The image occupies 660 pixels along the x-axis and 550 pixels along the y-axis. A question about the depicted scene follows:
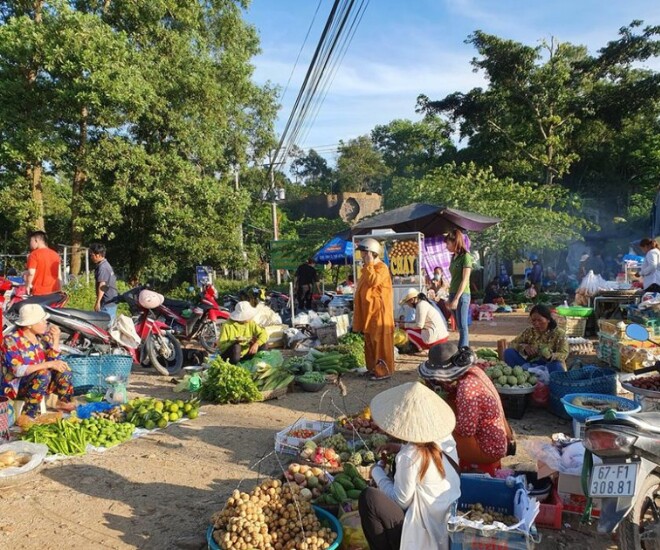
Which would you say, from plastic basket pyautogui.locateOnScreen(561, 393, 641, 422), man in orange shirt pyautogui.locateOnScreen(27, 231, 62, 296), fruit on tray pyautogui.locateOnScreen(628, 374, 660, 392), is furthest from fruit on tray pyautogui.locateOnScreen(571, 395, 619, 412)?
man in orange shirt pyautogui.locateOnScreen(27, 231, 62, 296)

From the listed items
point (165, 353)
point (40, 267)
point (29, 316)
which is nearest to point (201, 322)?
point (165, 353)

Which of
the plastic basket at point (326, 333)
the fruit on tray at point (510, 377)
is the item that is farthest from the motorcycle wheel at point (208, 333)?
the fruit on tray at point (510, 377)

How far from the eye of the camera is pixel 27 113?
12734mm

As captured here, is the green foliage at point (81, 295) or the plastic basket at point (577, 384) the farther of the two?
the green foliage at point (81, 295)

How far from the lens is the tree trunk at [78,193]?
13797 millimetres

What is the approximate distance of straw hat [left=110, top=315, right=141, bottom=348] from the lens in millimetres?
6969

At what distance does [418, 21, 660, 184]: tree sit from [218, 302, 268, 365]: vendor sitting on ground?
59.0 ft

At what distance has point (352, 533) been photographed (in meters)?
3.02

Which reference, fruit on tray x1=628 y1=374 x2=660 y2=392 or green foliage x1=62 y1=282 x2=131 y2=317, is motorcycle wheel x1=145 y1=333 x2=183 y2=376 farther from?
fruit on tray x1=628 y1=374 x2=660 y2=392

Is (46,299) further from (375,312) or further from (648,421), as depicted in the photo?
(648,421)

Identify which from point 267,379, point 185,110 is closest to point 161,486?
point 267,379

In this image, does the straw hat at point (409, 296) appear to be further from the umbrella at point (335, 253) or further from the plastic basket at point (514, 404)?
the umbrella at point (335, 253)

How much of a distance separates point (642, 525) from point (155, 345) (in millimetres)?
6602

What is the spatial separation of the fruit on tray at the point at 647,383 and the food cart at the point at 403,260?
21.0 feet
